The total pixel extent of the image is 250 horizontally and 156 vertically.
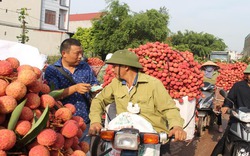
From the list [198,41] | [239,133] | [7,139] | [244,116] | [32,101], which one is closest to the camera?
[7,139]

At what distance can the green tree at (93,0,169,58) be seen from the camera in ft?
108

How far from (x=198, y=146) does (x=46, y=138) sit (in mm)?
5604

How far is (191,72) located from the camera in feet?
15.0

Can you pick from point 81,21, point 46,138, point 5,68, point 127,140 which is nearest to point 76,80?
point 127,140

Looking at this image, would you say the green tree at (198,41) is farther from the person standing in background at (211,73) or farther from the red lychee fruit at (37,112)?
the red lychee fruit at (37,112)

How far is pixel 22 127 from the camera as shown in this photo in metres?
1.42

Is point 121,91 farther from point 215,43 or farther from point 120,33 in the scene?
point 215,43

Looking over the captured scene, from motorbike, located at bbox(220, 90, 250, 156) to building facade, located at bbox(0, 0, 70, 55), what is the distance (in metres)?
29.0

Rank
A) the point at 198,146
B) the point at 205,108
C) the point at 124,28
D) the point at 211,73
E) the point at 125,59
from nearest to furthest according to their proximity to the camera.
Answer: the point at 125,59, the point at 198,146, the point at 205,108, the point at 211,73, the point at 124,28

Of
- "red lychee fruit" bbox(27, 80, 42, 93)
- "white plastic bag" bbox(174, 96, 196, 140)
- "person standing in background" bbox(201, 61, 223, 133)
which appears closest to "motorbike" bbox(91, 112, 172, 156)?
"red lychee fruit" bbox(27, 80, 42, 93)

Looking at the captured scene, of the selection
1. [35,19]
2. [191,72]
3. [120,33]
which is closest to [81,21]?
[35,19]

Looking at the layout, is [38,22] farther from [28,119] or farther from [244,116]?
[28,119]

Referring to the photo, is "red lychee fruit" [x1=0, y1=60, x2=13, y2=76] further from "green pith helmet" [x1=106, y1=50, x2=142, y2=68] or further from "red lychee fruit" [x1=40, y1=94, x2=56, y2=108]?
"green pith helmet" [x1=106, y1=50, x2=142, y2=68]

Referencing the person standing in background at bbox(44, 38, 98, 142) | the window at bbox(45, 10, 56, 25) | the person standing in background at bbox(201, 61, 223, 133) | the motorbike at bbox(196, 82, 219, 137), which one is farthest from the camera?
the window at bbox(45, 10, 56, 25)
